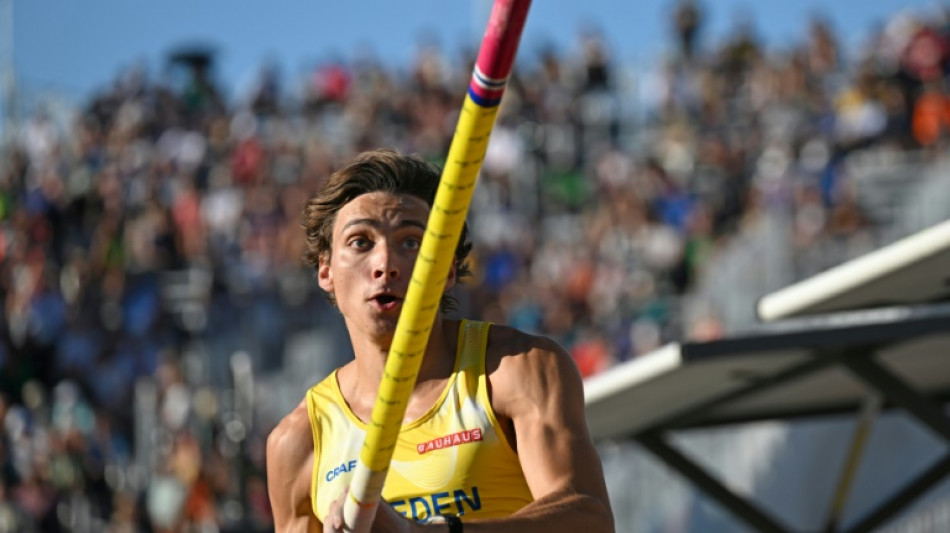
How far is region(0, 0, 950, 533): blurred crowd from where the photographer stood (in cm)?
1466

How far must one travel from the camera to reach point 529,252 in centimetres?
1631

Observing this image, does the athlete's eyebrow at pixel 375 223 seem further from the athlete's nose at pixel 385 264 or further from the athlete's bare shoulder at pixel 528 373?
the athlete's bare shoulder at pixel 528 373

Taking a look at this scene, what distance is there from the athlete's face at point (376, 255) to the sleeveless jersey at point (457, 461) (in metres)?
0.20

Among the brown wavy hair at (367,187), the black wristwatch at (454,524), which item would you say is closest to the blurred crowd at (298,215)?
the brown wavy hair at (367,187)

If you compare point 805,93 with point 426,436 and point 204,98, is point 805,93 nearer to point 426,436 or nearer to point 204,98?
point 204,98

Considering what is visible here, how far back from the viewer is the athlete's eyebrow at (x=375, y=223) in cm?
366

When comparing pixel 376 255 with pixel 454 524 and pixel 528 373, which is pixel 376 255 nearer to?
pixel 528 373

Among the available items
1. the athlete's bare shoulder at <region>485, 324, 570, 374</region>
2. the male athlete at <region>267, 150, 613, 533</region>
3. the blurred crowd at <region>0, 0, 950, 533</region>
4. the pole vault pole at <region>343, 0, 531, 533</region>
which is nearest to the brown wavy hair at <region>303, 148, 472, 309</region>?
the male athlete at <region>267, 150, 613, 533</region>

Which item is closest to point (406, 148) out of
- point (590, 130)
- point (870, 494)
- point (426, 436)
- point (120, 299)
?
point (590, 130)

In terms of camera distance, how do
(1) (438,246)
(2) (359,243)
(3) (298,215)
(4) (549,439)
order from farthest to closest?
(3) (298,215) → (2) (359,243) → (4) (549,439) → (1) (438,246)

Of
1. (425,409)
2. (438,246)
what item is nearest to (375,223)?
(425,409)

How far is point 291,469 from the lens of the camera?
3.88 meters

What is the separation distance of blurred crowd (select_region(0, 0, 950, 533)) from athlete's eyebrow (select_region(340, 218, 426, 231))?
29.1 feet

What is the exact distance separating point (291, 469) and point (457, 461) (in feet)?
1.65
